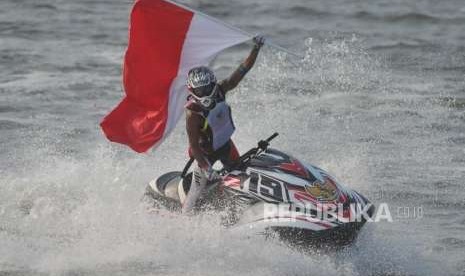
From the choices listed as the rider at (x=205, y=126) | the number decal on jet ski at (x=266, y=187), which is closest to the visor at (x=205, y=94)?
the rider at (x=205, y=126)

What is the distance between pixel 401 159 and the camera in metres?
15.0

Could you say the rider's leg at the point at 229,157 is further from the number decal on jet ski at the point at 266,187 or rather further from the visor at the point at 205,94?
the visor at the point at 205,94

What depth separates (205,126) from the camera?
1026cm

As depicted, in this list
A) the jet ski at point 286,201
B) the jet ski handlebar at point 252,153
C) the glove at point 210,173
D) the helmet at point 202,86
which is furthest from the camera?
the jet ski handlebar at point 252,153

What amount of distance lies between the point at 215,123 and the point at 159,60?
135 centimetres

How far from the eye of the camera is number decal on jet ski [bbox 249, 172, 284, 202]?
9.93m

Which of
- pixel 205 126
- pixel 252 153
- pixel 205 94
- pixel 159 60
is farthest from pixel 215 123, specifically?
pixel 159 60

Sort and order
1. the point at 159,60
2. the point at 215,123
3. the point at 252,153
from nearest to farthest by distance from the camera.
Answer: the point at 215,123 → the point at 252,153 → the point at 159,60

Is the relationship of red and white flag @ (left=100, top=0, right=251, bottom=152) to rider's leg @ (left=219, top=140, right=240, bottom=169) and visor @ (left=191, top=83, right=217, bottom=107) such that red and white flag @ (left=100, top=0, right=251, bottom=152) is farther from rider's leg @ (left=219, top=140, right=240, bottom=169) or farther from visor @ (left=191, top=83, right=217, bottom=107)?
visor @ (left=191, top=83, right=217, bottom=107)

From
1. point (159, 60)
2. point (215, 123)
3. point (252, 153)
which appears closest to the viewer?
point (215, 123)

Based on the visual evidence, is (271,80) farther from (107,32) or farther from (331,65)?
(107,32)

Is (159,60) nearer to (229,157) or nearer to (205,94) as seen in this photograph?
(205,94)

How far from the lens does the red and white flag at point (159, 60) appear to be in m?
11.0

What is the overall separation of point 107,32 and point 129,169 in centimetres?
1153
